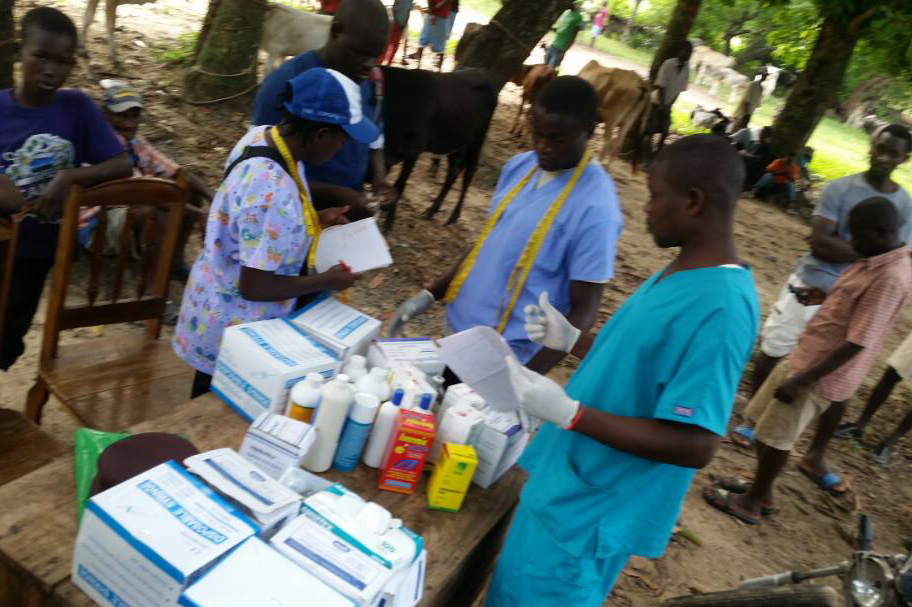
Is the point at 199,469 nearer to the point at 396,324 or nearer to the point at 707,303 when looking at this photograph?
the point at 707,303

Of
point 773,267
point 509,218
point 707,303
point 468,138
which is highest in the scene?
point 707,303

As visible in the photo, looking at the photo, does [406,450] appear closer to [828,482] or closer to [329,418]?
[329,418]

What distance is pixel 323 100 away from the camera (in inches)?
81.5

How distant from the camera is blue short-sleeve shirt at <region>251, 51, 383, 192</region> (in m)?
2.96

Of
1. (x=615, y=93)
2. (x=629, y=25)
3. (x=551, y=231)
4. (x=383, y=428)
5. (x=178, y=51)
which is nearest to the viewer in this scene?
(x=383, y=428)

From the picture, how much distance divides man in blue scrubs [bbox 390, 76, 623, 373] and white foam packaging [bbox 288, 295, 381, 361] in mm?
513

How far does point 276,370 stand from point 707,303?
1106mm

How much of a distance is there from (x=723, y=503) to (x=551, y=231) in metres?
2.69

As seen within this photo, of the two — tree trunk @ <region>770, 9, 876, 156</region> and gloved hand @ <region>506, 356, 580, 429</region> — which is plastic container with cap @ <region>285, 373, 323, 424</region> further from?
tree trunk @ <region>770, 9, 876, 156</region>

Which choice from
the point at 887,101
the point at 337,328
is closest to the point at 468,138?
the point at 337,328

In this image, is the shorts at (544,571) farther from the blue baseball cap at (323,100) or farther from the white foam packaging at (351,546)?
the blue baseball cap at (323,100)

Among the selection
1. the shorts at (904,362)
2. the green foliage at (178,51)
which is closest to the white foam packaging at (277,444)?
the shorts at (904,362)

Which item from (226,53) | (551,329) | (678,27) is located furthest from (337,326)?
(678,27)

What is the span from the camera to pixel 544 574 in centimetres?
181
